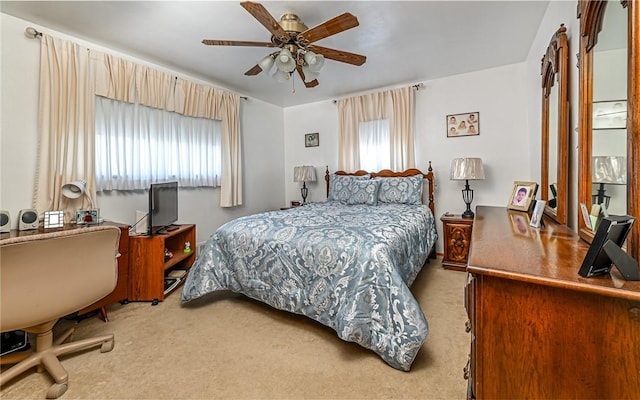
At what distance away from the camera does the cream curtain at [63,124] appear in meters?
2.32

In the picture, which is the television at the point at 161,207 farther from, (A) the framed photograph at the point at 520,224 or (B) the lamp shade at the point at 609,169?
(B) the lamp shade at the point at 609,169

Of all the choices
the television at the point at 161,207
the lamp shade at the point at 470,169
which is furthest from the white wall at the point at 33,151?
the lamp shade at the point at 470,169

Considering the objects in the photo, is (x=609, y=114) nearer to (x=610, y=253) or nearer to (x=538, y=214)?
(x=538, y=214)

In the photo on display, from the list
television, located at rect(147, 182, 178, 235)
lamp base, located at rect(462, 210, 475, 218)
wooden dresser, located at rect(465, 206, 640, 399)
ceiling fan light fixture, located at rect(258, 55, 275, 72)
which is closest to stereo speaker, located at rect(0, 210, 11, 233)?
television, located at rect(147, 182, 178, 235)

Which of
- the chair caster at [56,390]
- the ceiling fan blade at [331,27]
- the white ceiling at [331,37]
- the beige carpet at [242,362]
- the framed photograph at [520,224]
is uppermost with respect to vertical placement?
the white ceiling at [331,37]

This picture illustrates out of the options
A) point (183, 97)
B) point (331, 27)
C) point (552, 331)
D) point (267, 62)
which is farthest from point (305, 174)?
point (552, 331)

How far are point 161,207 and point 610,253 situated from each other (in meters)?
3.04

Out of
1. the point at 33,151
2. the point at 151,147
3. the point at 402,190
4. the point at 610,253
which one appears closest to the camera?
the point at 610,253

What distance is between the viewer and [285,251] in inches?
78.0

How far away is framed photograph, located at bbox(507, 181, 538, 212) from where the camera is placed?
1979 millimetres

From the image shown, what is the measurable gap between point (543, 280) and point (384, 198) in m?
2.94

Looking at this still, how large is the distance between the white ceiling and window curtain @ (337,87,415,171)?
1.47ft

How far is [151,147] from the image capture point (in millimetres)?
3086

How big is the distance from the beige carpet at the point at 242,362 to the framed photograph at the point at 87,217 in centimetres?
80
